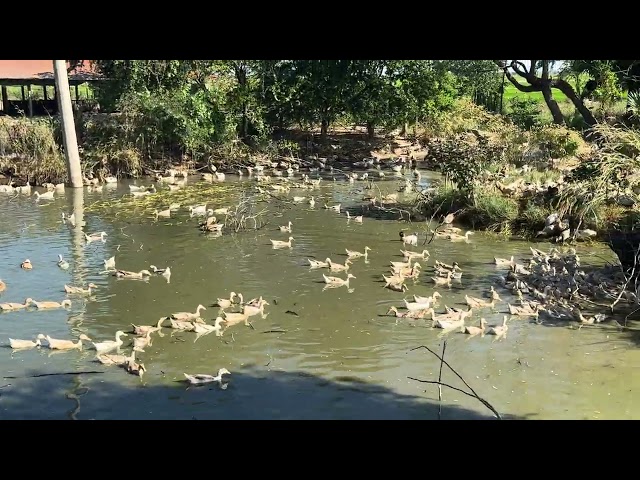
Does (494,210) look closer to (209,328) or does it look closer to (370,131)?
(209,328)

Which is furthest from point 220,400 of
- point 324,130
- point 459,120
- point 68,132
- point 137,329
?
point 459,120

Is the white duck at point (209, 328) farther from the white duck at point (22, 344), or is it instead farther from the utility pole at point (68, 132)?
the utility pole at point (68, 132)

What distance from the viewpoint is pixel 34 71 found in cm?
2653

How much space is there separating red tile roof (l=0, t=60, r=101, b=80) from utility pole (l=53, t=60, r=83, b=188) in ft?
19.1

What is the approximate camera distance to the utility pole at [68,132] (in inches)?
763

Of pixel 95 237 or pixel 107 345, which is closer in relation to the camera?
pixel 107 345

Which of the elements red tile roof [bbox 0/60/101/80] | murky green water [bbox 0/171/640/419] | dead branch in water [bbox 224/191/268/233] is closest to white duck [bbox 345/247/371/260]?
murky green water [bbox 0/171/640/419]

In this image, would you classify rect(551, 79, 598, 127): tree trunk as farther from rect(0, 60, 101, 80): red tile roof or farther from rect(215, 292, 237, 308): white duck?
rect(215, 292, 237, 308): white duck

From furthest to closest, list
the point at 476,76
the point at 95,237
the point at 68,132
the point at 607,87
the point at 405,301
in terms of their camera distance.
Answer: the point at 476,76
the point at 607,87
the point at 68,132
the point at 95,237
the point at 405,301

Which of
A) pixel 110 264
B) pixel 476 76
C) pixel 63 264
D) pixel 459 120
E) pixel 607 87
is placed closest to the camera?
pixel 110 264

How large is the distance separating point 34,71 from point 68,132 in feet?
29.3

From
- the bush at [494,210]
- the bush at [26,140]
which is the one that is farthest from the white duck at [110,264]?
the bush at [26,140]
